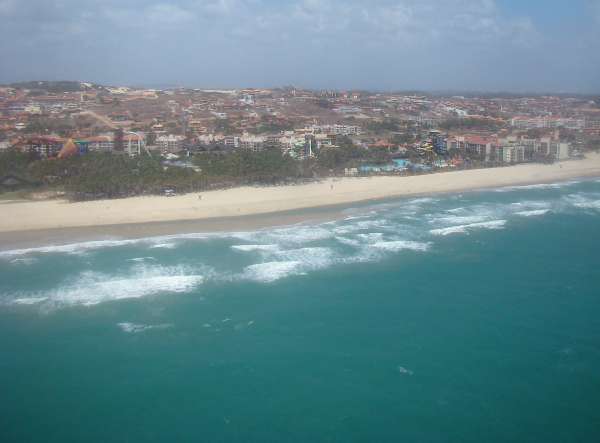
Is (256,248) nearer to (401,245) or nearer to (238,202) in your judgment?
(401,245)

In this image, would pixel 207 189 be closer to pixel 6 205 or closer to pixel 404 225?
pixel 6 205

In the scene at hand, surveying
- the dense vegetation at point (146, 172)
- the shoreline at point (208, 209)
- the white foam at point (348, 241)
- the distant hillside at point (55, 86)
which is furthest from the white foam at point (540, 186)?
the distant hillside at point (55, 86)

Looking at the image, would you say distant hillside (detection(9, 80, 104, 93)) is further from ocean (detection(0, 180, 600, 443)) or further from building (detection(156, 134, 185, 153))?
ocean (detection(0, 180, 600, 443))

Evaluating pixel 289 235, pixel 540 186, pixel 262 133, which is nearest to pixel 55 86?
pixel 262 133

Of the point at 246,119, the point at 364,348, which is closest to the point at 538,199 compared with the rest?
the point at 364,348

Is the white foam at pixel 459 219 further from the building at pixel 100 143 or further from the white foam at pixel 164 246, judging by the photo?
the building at pixel 100 143
